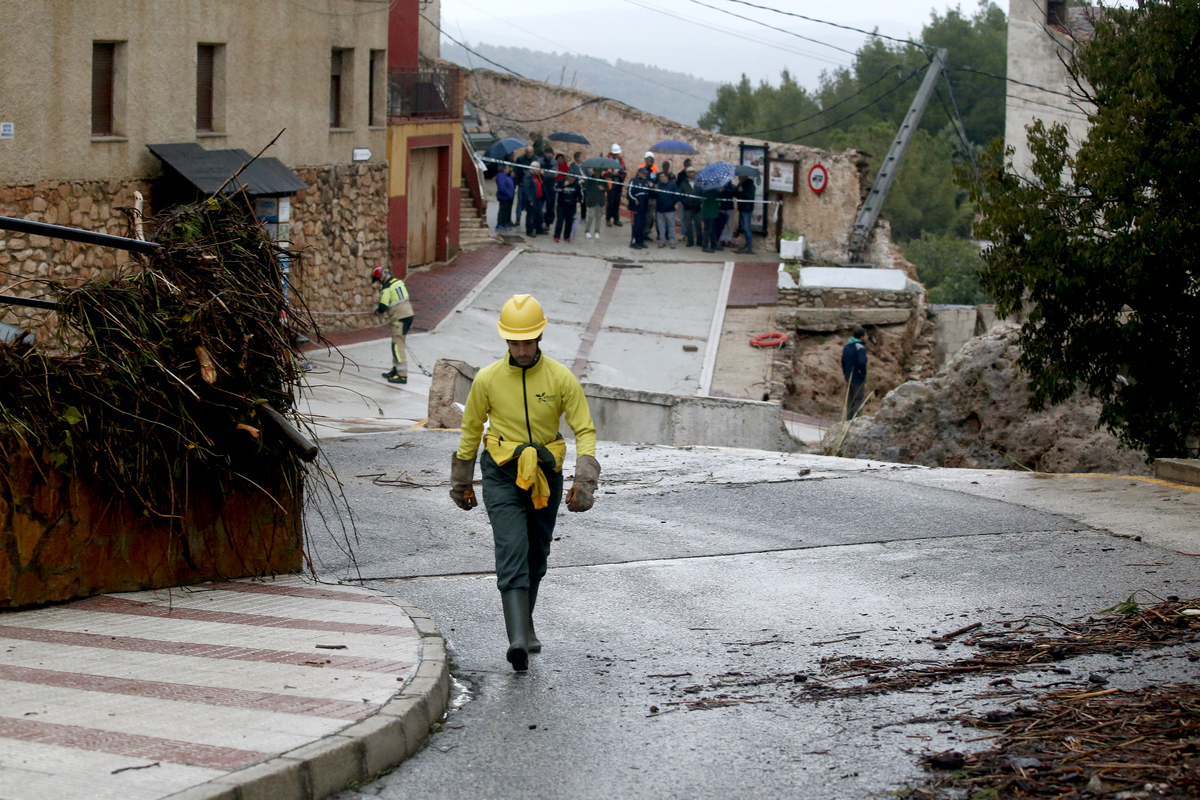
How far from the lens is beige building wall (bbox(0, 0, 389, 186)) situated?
55.1ft

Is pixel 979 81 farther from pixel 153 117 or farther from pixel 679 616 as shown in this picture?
pixel 679 616

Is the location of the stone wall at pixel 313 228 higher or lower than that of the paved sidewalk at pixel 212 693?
higher

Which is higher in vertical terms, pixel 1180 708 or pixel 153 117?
pixel 153 117

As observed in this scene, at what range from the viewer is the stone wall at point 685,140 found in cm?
3234

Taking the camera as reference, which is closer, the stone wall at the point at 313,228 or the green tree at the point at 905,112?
the stone wall at the point at 313,228

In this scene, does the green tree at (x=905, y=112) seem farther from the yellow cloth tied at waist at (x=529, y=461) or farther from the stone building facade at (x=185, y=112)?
the yellow cloth tied at waist at (x=529, y=461)

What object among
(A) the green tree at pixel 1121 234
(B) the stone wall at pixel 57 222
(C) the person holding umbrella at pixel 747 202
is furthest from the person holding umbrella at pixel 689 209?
(A) the green tree at pixel 1121 234

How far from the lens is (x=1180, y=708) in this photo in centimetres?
484

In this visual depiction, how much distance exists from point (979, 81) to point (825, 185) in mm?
53254

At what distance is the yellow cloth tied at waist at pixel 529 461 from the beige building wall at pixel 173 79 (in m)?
13.1

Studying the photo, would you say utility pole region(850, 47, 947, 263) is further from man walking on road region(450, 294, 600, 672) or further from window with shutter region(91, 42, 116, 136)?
man walking on road region(450, 294, 600, 672)

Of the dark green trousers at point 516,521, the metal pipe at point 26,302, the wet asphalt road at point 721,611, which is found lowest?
the wet asphalt road at point 721,611

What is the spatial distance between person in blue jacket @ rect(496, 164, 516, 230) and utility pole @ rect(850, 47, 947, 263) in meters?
8.89

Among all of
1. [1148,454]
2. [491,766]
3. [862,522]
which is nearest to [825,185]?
[1148,454]
